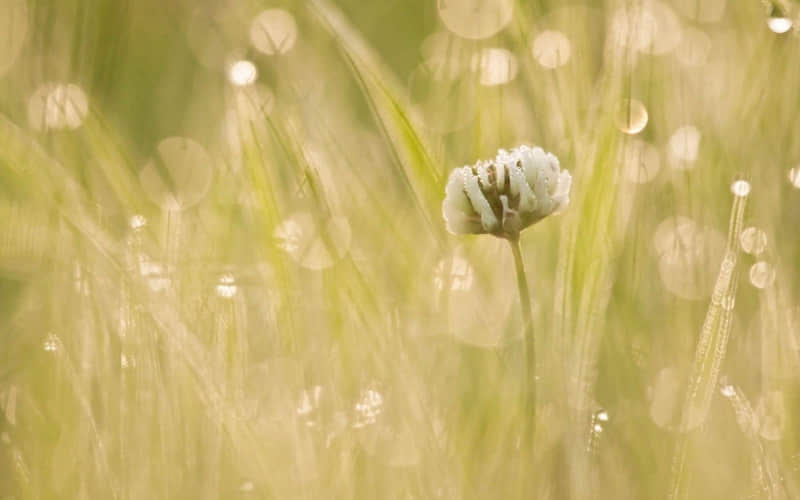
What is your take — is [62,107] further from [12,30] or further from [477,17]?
[477,17]

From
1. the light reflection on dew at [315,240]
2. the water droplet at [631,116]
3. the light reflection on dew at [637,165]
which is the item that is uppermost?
the water droplet at [631,116]

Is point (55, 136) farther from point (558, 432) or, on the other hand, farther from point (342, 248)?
point (558, 432)

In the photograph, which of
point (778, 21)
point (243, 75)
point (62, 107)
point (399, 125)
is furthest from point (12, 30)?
A: point (778, 21)

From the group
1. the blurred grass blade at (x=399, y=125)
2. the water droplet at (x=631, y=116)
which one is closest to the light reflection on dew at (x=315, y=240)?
the blurred grass blade at (x=399, y=125)

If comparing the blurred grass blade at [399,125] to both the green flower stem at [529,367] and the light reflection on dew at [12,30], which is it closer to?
the green flower stem at [529,367]

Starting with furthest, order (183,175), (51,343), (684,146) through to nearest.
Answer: (183,175)
(684,146)
(51,343)

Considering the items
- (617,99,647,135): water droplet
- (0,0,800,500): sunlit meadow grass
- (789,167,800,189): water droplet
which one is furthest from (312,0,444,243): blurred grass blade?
(789,167,800,189): water droplet
